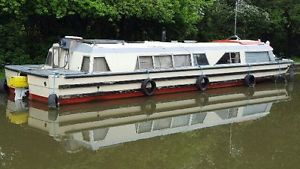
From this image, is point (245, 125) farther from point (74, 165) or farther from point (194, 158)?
point (74, 165)

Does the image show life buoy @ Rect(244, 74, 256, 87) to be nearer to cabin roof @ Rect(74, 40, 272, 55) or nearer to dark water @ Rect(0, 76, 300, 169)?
cabin roof @ Rect(74, 40, 272, 55)

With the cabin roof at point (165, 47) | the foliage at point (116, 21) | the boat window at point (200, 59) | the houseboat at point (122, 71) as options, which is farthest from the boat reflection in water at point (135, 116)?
the foliage at point (116, 21)

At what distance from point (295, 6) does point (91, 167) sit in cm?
2474

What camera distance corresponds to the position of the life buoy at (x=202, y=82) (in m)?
19.9

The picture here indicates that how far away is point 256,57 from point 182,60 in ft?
15.3

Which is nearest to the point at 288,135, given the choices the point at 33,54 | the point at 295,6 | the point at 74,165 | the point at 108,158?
the point at 108,158

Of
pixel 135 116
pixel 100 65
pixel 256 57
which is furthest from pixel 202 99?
pixel 256 57

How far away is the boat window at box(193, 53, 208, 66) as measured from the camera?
66.2ft

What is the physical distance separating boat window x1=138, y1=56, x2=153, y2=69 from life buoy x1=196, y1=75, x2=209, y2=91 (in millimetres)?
2321

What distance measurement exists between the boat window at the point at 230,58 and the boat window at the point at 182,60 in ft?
5.79

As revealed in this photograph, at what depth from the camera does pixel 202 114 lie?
52.2ft

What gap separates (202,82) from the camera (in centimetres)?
1994

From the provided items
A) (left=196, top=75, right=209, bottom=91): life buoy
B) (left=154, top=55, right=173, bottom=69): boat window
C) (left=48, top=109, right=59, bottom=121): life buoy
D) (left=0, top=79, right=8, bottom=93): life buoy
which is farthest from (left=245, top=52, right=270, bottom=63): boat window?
(left=0, top=79, right=8, bottom=93): life buoy

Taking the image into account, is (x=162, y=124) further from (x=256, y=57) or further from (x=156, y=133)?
(x=256, y=57)
